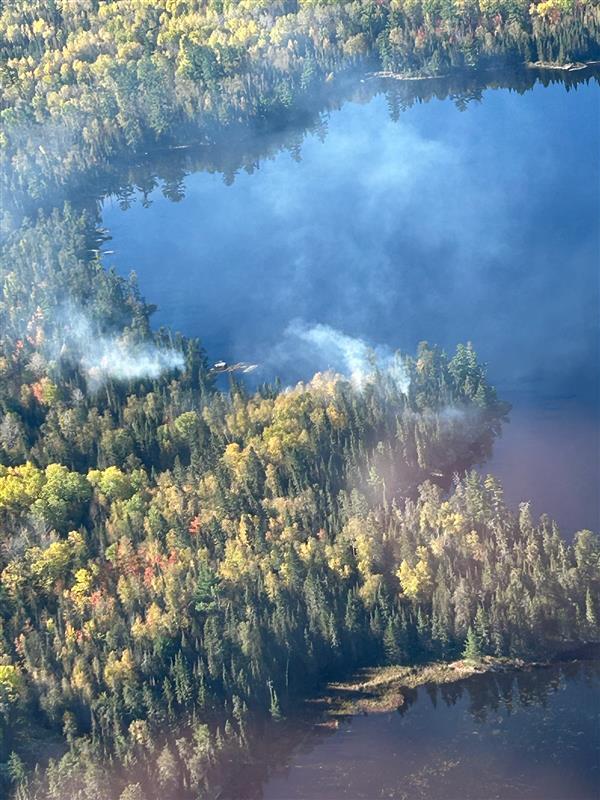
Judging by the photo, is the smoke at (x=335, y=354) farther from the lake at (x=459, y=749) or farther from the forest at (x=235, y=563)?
the lake at (x=459, y=749)

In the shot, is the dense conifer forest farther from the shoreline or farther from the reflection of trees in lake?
the reflection of trees in lake

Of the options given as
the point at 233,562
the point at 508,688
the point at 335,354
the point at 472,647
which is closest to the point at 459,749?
the point at 508,688

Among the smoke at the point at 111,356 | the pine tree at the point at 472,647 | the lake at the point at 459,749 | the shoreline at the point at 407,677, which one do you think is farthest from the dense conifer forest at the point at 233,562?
the smoke at the point at 111,356

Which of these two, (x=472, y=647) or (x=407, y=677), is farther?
(x=407, y=677)

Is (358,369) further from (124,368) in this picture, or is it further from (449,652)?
(449,652)

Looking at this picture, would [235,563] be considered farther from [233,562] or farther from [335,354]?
[335,354]
